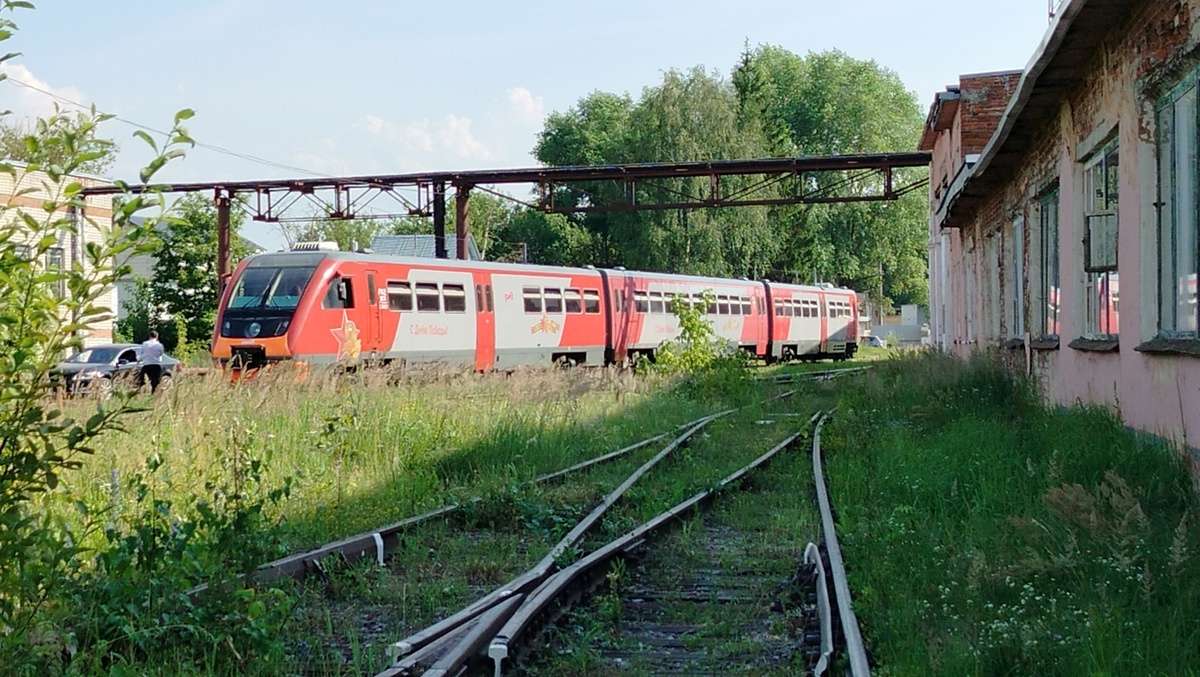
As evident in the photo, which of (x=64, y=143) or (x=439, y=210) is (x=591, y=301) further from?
(x=64, y=143)

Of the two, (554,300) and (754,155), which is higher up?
(754,155)

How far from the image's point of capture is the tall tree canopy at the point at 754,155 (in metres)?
56.2

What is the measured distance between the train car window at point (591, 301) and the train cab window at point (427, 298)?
575cm

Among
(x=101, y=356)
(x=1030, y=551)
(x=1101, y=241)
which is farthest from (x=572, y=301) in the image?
(x=1030, y=551)

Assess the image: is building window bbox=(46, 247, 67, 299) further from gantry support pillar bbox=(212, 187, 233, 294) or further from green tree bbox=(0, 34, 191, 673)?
gantry support pillar bbox=(212, 187, 233, 294)

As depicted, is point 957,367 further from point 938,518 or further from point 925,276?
point 925,276

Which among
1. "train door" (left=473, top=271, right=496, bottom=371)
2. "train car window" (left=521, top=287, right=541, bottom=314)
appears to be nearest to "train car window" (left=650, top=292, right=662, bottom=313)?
"train car window" (left=521, top=287, right=541, bottom=314)

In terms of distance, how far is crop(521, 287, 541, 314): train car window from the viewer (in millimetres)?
25109

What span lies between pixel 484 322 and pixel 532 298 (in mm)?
1991

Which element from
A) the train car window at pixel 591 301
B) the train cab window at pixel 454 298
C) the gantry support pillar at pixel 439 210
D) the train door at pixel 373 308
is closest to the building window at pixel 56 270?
the train door at pixel 373 308

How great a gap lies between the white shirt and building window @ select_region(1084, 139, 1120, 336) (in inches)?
885

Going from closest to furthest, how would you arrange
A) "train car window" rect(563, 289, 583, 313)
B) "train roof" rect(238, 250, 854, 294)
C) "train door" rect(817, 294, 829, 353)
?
"train roof" rect(238, 250, 854, 294) → "train car window" rect(563, 289, 583, 313) → "train door" rect(817, 294, 829, 353)

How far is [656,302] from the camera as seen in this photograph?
31.2 metres

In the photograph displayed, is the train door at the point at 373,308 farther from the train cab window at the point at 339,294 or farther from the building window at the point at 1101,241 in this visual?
the building window at the point at 1101,241
